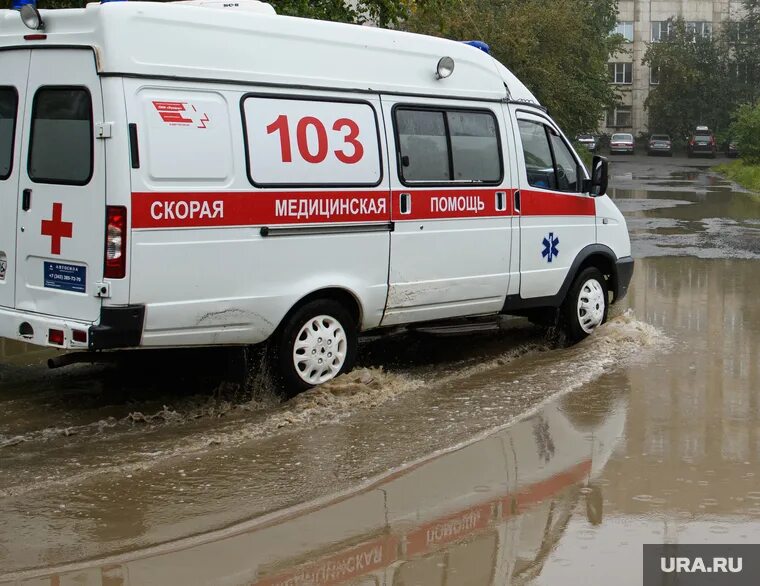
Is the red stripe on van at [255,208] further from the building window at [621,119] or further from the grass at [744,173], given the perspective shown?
the building window at [621,119]

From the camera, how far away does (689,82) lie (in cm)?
6844

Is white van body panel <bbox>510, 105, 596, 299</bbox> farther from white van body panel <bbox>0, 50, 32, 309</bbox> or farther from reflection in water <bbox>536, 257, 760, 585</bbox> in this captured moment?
white van body panel <bbox>0, 50, 32, 309</bbox>

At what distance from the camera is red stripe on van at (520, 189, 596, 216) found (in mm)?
9273

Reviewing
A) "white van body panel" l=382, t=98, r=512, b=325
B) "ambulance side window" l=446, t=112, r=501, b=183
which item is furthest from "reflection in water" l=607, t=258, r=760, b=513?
"ambulance side window" l=446, t=112, r=501, b=183

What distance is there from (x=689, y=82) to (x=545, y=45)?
33.0 meters

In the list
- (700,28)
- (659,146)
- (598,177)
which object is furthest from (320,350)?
(700,28)

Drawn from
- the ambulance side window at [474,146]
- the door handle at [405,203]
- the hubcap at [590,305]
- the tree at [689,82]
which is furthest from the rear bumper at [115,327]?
the tree at [689,82]

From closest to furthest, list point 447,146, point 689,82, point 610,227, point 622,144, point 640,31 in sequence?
point 447,146 < point 610,227 < point 622,144 < point 689,82 < point 640,31

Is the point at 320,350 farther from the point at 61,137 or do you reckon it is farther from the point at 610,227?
the point at 610,227

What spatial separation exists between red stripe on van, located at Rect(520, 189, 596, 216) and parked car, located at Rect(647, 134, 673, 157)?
56248 millimetres

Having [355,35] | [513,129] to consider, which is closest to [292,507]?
[355,35]

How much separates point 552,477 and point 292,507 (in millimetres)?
1473

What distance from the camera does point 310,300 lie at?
776cm

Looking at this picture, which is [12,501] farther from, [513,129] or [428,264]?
[513,129]
